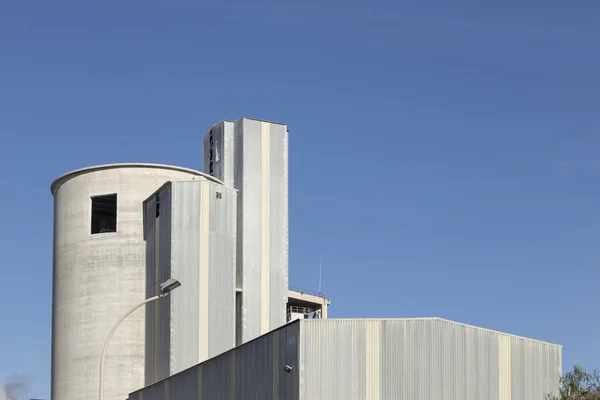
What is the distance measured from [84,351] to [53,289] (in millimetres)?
5098

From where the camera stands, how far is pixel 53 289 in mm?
60875

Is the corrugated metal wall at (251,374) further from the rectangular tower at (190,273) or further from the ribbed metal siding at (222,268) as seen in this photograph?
the ribbed metal siding at (222,268)

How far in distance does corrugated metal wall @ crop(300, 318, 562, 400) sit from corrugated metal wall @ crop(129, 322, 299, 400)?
796 mm

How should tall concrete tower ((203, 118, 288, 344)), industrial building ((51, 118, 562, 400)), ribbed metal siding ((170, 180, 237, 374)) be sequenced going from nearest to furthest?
ribbed metal siding ((170, 180, 237, 374)) < industrial building ((51, 118, 562, 400)) < tall concrete tower ((203, 118, 288, 344))

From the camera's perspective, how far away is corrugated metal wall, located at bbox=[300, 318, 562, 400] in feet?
117

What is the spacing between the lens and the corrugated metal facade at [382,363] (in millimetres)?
35781

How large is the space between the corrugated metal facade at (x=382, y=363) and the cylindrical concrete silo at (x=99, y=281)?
16.4 metres

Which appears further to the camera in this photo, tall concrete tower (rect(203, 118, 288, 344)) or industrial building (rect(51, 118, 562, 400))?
tall concrete tower (rect(203, 118, 288, 344))

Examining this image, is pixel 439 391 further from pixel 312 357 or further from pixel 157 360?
pixel 157 360

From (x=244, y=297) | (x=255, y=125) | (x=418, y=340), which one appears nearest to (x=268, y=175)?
(x=255, y=125)

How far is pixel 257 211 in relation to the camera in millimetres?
59562

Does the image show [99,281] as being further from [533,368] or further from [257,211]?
[533,368]

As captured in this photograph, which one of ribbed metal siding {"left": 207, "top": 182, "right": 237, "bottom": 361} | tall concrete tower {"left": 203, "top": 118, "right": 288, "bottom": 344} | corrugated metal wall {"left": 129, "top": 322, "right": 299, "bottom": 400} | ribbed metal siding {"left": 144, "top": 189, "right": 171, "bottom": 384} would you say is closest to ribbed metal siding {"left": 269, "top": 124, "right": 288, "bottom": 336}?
tall concrete tower {"left": 203, "top": 118, "right": 288, "bottom": 344}

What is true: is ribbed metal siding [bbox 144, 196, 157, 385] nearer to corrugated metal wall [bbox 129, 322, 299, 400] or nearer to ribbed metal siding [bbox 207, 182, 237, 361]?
ribbed metal siding [bbox 207, 182, 237, 361]
